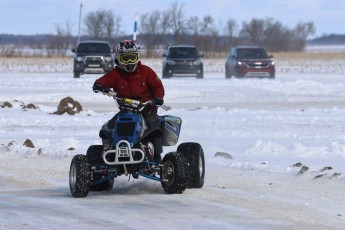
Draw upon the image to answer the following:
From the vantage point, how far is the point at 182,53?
1807 inches

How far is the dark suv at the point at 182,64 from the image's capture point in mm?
44656

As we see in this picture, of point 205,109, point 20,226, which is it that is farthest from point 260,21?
point 20,226

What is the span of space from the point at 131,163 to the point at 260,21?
111446mm

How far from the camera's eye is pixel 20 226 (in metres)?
8.77

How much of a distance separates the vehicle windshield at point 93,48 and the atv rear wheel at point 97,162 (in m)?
33.7

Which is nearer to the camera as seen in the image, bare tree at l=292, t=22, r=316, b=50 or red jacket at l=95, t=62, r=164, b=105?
red jacket at l=95, t=62, r=164, b=105

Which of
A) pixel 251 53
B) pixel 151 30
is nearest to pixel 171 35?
pixel 151 30

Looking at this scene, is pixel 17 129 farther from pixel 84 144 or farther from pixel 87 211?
pixel 87 211

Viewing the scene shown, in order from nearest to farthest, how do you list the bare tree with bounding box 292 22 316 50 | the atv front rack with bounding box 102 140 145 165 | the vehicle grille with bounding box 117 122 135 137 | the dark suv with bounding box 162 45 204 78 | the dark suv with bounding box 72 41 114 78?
the atv front rack with bounding box 102 140 145 165, the vehicle grille with bounding box 117 122 135 137, the dark suv with bounding box 72 41 114 78, the dark suv with bounding box 162 45 204 78, the bare tree with bounding box 292 22 316 50

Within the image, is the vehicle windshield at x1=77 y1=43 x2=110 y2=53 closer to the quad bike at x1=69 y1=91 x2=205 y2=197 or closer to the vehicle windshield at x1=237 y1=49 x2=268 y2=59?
the vehicle windshield at x1=237 y1=49 x2=268 y2=59

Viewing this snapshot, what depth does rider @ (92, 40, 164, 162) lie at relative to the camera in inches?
453

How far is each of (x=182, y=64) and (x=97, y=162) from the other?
Answer: 3338cm

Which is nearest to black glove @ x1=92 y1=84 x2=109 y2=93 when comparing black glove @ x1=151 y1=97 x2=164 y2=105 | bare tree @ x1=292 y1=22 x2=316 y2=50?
black glove @ x1=151 y1=97 x2=164 y2=105

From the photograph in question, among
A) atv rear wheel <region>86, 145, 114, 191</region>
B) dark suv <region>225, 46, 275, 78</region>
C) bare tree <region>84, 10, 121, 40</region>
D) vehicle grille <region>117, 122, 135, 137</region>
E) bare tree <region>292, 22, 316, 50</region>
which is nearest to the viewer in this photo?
vehicle grille <region>117, 122, 135, 137</region>
